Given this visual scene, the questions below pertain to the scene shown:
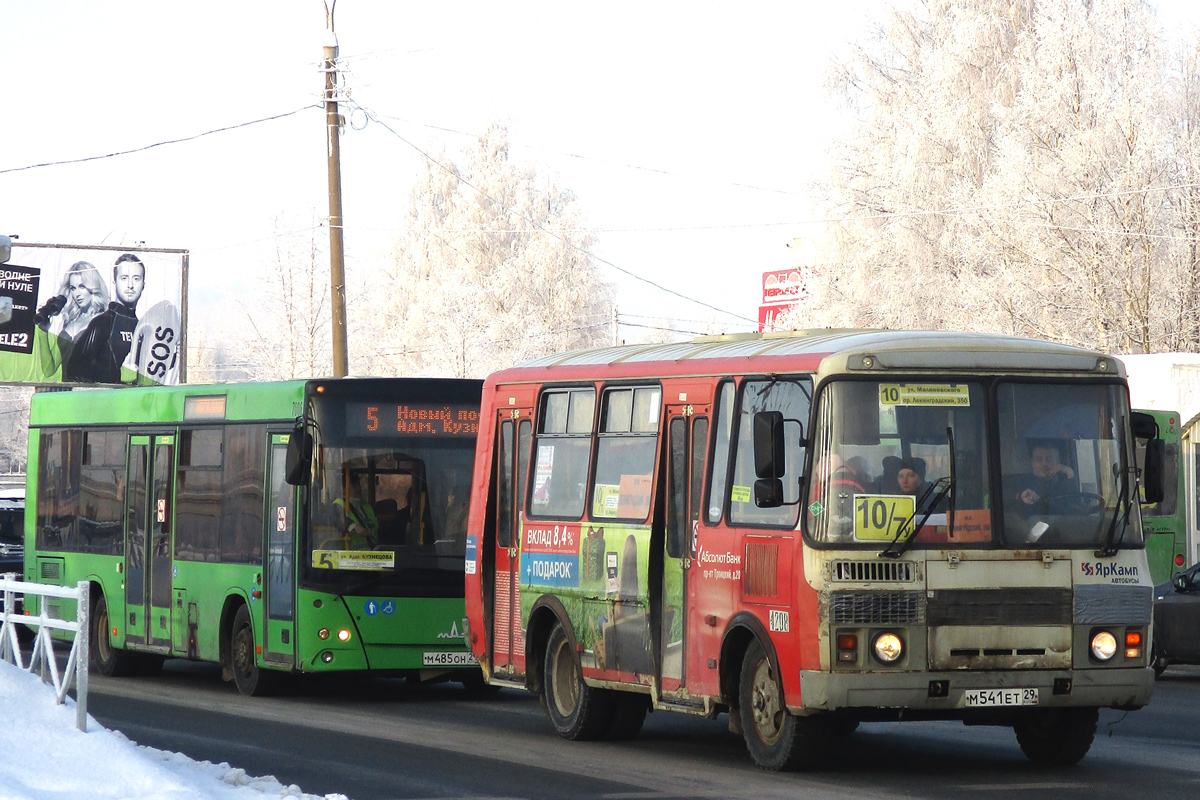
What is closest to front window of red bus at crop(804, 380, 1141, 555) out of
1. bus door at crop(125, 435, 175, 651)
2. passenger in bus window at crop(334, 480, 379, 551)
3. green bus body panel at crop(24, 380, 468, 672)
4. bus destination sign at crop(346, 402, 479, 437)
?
green bus body panel at crop(24, 380, 468, 672)

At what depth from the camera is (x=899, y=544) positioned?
1107 cm

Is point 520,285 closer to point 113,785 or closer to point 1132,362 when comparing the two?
point 1132,362

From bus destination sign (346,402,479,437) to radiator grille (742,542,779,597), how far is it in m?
5.99

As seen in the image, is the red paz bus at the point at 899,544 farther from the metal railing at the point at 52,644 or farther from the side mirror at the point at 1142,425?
the metal railing at the point at 52,644

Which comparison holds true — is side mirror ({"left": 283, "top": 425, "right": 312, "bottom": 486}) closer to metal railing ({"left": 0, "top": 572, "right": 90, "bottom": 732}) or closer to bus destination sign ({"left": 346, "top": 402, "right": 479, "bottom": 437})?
bus destination sign ({"left": 346, "top": 402, "right": 479, "bottom": 437})

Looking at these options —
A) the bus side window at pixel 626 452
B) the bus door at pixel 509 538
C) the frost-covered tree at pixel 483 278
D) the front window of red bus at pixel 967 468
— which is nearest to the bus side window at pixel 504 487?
the bus door at pixel 509 538

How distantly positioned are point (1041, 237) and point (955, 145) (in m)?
4.87

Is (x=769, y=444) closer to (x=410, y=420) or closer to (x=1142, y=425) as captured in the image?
(x=1142, y=425)

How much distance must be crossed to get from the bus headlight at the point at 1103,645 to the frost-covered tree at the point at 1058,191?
2641 centimetres

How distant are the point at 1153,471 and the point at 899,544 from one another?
2.06 meters

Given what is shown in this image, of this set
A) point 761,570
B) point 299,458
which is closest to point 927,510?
point 761,570

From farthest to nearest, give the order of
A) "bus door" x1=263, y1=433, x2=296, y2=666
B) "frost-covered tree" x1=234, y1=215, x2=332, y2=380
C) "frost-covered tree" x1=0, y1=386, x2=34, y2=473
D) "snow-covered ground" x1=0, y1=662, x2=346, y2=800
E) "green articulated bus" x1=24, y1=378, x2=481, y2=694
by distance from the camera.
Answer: "frost-covered tree" x1=0, y1=386, x2=34, y2=473 → "frost-covered tree" x1=234, y1=215, x2=332, y2=380 → "bus door" x1=263, y1=433, x2=296, y2=666 → "green articulated bus" x1=24, y1=378, x2=481, y2=694 → "snow-covered ground" x1=0, y1=662, x2=346, y2=800

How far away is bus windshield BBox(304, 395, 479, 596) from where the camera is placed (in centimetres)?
1716

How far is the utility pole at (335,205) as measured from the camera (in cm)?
2683
